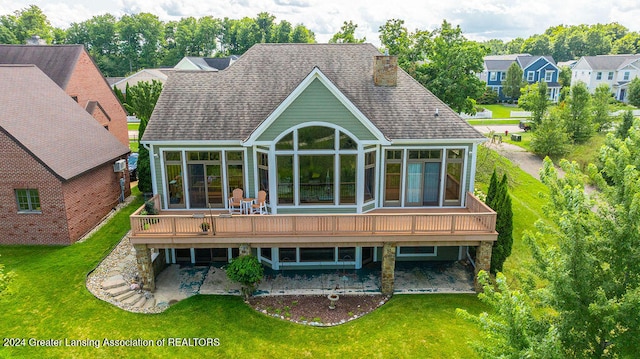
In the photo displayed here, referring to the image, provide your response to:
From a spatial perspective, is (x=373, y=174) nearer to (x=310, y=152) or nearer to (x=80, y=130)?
(x=310, y=152)

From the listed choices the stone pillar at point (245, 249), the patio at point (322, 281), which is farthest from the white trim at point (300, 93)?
the patio at point (322, 281)

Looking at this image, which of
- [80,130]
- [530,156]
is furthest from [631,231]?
[530,156]

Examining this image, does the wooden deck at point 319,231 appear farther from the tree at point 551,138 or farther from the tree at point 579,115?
the tree at point 579,115

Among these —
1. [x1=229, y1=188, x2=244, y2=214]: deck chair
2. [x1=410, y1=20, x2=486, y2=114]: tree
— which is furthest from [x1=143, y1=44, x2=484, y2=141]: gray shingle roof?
[x1=410, y1=20, x2=486, y2=114]: tree

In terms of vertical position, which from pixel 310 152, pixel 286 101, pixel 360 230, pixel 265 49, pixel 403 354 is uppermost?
pixel 265 49

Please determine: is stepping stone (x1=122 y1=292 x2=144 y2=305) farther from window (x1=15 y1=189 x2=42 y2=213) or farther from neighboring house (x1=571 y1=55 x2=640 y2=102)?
neighboring house (x1=571 y1=55 x2=640 y2=102)

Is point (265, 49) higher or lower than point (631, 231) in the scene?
higher
